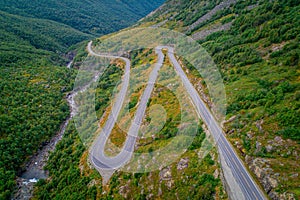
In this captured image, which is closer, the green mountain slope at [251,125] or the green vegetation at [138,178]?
the green mountain slope at [251,125]

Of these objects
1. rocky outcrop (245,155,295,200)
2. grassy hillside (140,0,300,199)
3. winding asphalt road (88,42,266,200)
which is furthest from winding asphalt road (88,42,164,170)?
rocky outcrop (245,155,295,200)

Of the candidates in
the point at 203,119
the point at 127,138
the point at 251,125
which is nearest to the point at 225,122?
the point at 203,119

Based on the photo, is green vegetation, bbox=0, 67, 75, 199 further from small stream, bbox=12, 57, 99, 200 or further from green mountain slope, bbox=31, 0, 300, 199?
green mountain slope, bbox=31, 0, 300, 199

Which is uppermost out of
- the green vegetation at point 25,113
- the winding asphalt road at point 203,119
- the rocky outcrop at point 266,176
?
the green vegetation at point 25,113

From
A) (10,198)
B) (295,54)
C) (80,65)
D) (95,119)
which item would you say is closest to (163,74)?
(95,119)

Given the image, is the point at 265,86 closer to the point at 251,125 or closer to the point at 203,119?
the point at 251,125

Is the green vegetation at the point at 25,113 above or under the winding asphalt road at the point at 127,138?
above

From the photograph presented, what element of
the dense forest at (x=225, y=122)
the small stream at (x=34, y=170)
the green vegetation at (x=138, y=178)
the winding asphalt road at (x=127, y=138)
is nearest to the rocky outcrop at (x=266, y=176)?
the dense forest at (x=225, y=122)

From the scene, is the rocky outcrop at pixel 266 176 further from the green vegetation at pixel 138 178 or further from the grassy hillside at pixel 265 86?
the green vegetation at pixel 138 178
